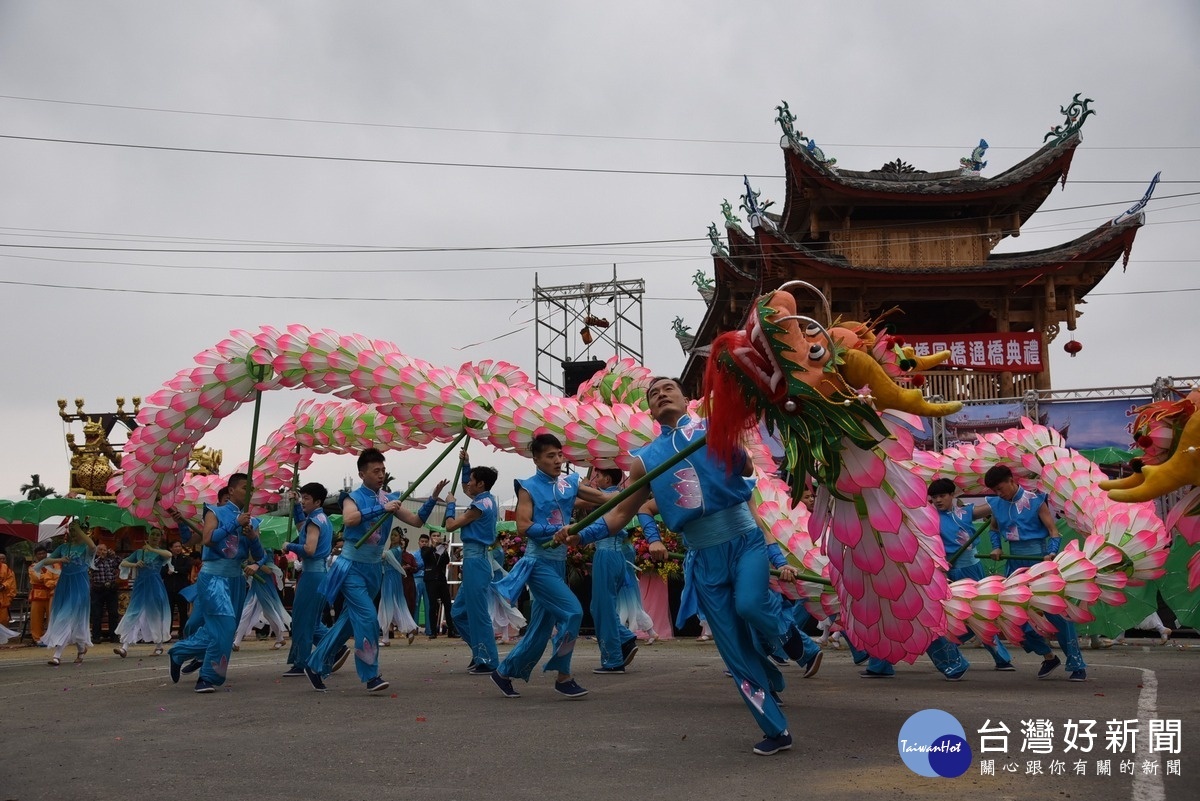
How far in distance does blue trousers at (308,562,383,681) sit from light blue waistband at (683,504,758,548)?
2980mm

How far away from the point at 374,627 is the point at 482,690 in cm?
92

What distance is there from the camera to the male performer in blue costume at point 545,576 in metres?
7.03

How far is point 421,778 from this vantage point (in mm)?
4363

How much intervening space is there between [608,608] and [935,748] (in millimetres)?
4826

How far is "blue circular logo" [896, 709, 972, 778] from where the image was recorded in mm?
4285

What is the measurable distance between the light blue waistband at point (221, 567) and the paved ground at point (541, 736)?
34.8 inches

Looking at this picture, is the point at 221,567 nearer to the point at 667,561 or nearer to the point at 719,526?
the point at 719,526

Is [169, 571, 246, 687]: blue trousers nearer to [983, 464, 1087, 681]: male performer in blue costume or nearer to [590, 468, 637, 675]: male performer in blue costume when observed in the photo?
[590, 468, 637, 675]: male performer in blue costume

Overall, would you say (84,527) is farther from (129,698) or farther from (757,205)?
(757,205)

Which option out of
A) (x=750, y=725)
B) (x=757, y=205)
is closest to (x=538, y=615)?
(x=750, y=725)

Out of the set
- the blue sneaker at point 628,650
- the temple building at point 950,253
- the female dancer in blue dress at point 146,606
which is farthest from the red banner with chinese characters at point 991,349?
the female dancer in blue dress at point 146,606

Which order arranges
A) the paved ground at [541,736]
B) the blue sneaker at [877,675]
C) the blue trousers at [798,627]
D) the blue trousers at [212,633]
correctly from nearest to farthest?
the paved ground at [541,736] → the blue trousers at [798,627] → the blue trousers at [212,633] → the blue sneaker at [877,675]

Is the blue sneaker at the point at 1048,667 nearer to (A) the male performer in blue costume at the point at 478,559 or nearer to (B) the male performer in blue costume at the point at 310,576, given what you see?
(A) the male performer in blue costume at the point at 478,559

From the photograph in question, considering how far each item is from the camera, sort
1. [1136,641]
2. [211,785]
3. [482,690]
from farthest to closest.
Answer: [1136,641]
[482,690]
[211,785]
